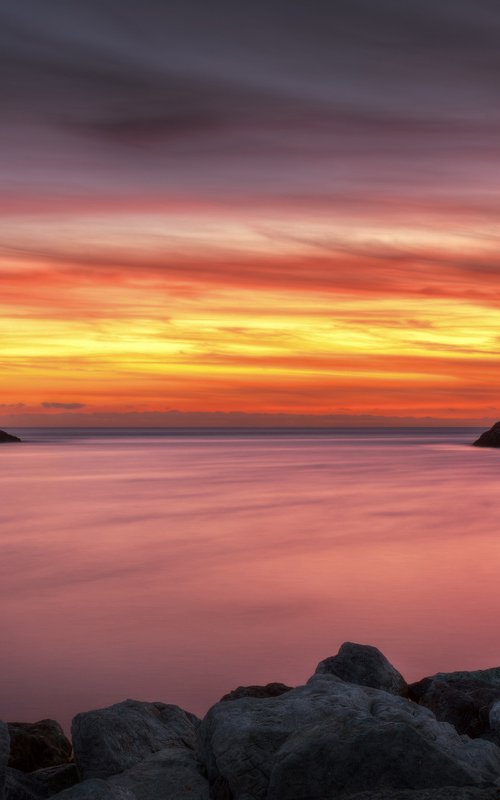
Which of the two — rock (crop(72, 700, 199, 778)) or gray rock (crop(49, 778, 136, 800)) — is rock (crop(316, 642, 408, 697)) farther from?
gray rock (crop(49, 778, 136, 800))

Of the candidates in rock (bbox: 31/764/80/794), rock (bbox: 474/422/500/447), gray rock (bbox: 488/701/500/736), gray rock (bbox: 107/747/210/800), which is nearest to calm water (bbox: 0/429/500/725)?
rock (bbox: 31/764/80/794)

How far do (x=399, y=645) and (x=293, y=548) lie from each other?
475 inches

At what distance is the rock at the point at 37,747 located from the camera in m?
9.62

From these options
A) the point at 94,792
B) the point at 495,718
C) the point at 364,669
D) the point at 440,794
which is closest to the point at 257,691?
the point at 364,669

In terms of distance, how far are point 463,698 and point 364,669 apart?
4.60 ft

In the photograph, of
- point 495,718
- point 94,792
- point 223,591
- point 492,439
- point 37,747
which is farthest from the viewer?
point 492,439

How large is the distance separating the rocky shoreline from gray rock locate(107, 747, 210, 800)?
12 mm

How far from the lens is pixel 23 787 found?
7.92 metres

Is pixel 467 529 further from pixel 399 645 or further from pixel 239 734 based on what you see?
pixel 239 734

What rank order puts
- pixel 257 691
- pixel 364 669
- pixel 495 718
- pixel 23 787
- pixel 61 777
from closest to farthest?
pixel 23 787 < pixel 61 777 < pixel 495 718 < pixel 257 691 < pixel 364 669

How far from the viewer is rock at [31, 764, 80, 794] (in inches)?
341

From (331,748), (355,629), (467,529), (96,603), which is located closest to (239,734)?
(331,748)

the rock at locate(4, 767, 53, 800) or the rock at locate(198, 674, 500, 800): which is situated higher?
the rock at locate(198, 674, 500, 800)

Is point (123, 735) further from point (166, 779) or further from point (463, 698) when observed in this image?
point (463, 698)
